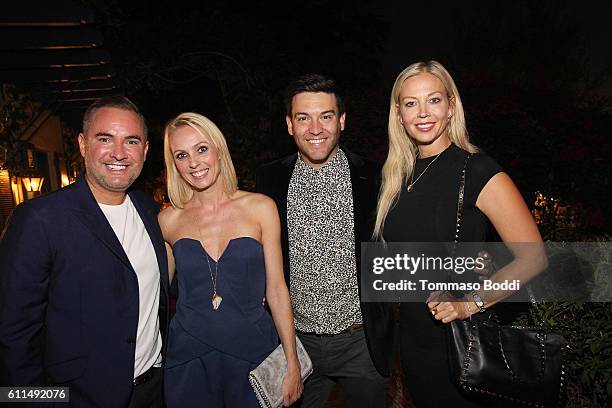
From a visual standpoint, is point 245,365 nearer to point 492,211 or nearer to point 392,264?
point 392,264

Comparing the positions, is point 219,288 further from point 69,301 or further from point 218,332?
point 69,301

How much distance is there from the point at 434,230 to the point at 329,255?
82 cm

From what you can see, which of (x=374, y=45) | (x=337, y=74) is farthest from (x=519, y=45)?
(x=337, y=74)

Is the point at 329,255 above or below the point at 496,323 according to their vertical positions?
above

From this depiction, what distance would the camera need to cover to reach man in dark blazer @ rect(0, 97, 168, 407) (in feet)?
7.34

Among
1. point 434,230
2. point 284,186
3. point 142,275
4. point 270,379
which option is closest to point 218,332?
point 270,379

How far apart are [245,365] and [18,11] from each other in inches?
145

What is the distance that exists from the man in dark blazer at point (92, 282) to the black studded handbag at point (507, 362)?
1798mm

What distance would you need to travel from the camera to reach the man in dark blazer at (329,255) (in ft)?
9.98

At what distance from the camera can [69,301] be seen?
2.37 meters

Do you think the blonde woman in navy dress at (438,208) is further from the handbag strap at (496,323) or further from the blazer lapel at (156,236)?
the blazer lapel at (156,236)

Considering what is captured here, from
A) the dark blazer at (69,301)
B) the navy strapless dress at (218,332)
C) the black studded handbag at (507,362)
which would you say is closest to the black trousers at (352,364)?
the navy strapless dress at (218,332)

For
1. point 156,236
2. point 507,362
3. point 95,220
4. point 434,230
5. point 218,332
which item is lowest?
point 507,362

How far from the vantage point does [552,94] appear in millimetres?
8000
